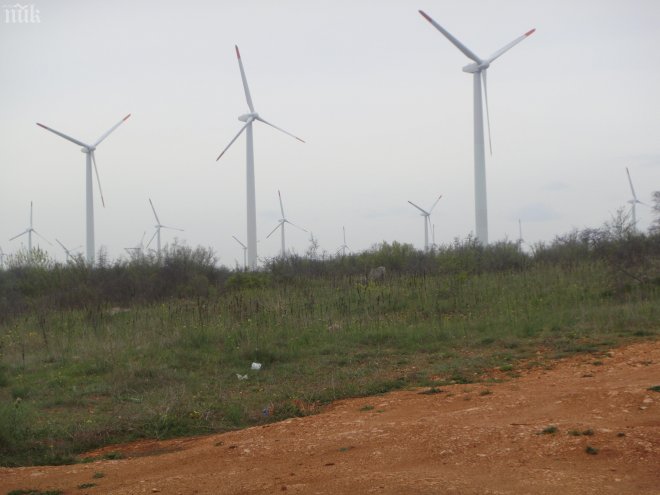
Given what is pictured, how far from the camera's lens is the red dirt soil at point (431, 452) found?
5.18 meters

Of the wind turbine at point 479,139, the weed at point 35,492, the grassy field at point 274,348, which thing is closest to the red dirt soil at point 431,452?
the weed at point 35,492

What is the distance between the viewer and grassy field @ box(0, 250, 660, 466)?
8805mm

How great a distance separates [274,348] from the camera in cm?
1280

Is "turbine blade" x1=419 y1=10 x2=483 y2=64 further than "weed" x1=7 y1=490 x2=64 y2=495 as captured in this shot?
Yes

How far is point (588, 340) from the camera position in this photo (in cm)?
1211

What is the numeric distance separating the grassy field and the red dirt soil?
3.19 ft

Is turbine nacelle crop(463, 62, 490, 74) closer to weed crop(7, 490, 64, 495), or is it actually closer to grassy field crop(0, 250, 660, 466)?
grassy field crop(0, 250, 660, 466)

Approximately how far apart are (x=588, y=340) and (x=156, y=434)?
738 centimetres

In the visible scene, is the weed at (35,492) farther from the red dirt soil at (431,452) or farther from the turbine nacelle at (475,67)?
the turbine nacelle at (475,67)

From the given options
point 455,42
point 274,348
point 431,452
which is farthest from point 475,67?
point 431,452

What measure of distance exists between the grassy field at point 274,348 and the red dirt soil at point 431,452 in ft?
3.19

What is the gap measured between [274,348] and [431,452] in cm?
707

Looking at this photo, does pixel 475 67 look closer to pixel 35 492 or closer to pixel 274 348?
pixel 274 348

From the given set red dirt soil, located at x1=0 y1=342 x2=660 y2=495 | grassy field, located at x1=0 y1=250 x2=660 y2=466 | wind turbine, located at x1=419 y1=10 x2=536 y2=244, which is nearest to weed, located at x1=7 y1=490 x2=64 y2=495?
red dirt soil, located at x1=0 y1=342 x2=660 y2=495
